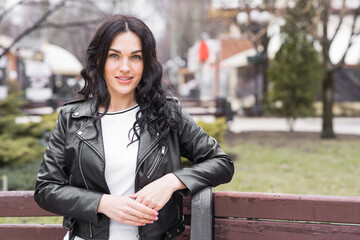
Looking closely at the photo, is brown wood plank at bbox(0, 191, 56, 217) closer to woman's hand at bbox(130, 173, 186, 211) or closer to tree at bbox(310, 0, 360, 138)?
woman's hand at bbox(130, 173, 186, 211)

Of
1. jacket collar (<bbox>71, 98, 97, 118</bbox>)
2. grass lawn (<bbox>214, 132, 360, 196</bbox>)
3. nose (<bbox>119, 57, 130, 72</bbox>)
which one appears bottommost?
grass lawn (<bbox>214, 132, 360, 196</bbox>)

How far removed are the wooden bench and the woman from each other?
29 cm

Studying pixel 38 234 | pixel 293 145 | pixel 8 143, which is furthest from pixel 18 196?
pixel 293 145

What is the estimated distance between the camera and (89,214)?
1756 mm

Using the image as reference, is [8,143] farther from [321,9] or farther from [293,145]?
[321,9]

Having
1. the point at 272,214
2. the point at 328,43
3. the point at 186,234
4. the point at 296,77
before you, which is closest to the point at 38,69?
the point at 296,77

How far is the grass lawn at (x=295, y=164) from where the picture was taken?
6785mm

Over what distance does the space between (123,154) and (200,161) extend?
368 mm

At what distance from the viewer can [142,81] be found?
2066mm

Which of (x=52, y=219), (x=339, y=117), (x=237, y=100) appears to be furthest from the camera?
(x=237, y=100)

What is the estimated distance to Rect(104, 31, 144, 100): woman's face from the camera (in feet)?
6.21

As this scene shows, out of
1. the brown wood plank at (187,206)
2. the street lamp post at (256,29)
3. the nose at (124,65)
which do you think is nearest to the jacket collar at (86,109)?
the nose at (124,65)

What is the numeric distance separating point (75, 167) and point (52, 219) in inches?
150

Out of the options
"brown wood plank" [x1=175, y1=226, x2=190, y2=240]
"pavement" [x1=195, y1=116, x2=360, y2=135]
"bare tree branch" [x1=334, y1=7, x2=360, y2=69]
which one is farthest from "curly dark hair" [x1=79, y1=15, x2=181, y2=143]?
"pavement" [x1=195, y1=116, x2=360, y2=135]
